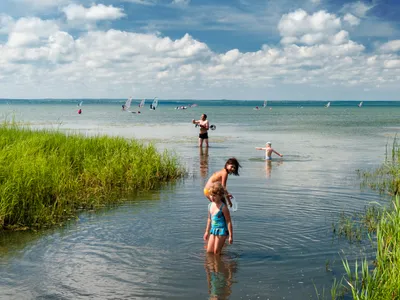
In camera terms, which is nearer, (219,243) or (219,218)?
(219,218)

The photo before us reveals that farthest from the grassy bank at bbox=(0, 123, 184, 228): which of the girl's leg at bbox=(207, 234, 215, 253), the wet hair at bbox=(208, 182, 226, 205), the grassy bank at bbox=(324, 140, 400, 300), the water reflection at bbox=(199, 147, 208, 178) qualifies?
the grassy bank at bbox=(324, 140, 400, 300)

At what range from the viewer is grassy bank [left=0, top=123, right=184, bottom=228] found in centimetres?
1166

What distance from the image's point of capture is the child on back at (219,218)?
905 cm

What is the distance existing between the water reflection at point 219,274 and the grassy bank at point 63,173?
4.67m

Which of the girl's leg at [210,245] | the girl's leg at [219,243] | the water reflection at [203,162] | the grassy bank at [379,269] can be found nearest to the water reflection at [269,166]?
the water reflection at [203,162]

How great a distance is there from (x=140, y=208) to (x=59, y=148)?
4.65 m

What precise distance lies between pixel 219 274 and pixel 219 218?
1.11m

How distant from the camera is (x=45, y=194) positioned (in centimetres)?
1265

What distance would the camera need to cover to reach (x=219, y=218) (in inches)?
363

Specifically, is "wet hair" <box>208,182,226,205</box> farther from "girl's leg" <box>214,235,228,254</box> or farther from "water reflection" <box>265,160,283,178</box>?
"water reflection" <box>265,160,283,178</box>

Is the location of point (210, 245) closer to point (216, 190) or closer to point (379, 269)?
point (216, 190)

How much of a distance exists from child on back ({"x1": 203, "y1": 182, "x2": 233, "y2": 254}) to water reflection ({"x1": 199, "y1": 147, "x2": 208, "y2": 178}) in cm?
1030

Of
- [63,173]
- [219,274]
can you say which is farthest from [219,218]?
[63,173]

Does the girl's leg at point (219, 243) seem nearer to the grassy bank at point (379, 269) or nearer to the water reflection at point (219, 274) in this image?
the water reflection at point (219, 274)
